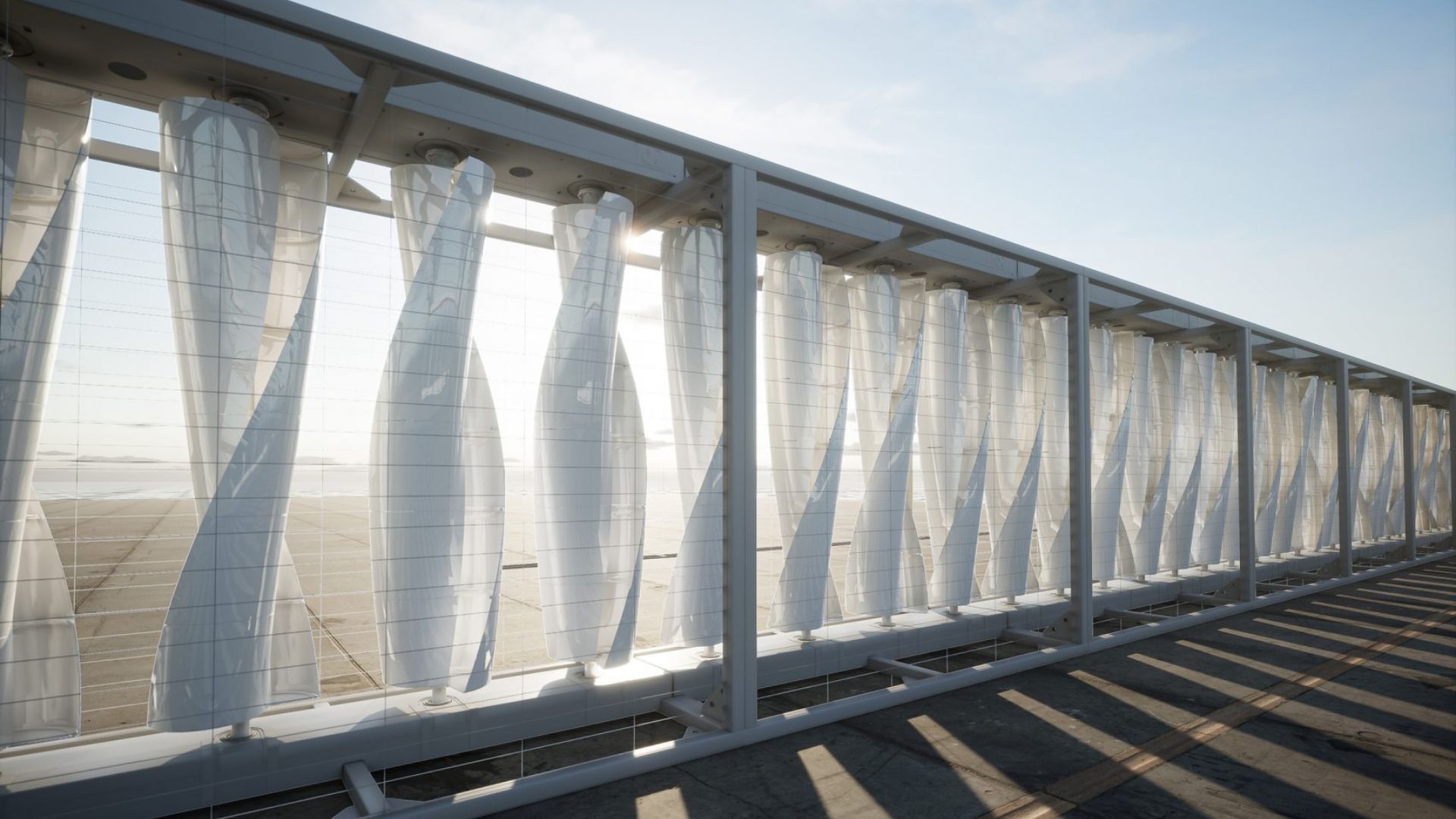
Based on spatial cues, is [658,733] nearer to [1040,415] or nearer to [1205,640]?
[1040,415]

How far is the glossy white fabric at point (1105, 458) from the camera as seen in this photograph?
17.5 ft

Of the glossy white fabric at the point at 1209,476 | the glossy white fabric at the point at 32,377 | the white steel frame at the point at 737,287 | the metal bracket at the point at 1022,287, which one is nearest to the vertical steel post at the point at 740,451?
the white steel frame at the point at 737,287

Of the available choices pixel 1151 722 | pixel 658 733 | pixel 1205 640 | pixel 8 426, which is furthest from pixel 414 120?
pixel 1205 640

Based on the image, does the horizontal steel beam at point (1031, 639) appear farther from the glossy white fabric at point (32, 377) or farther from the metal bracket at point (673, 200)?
the glossy white fabric at point (32, 377)

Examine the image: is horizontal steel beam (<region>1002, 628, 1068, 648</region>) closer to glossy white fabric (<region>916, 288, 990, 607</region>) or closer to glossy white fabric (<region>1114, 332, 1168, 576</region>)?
glossy white fabric (<region>916, 288, 990, 607</region>)

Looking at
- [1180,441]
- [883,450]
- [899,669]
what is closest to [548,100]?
[883,450]

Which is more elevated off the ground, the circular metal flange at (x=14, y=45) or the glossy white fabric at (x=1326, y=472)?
the circular metal flange at (x=14, y=45)

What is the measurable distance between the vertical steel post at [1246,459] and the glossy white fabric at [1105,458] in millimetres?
911

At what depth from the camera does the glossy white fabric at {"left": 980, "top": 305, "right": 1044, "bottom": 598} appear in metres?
4.71

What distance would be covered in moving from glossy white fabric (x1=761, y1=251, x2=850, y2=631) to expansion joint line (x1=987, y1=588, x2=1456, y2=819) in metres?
1.40

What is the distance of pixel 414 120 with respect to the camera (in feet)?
8.64

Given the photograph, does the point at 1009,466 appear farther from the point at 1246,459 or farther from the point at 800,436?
the point at 1246,459

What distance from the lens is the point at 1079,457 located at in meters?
4.30

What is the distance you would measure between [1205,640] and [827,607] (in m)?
2.51
